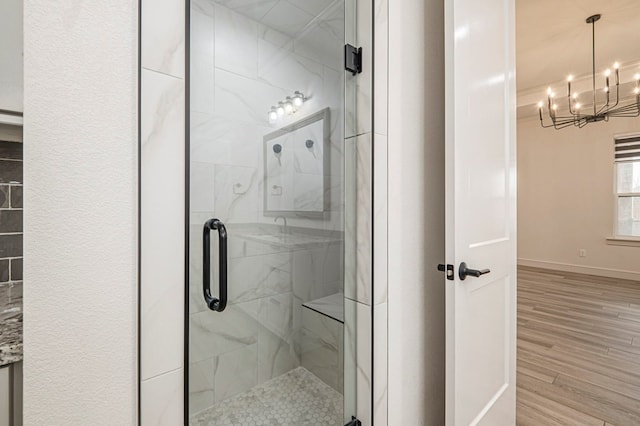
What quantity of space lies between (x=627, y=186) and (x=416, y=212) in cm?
578

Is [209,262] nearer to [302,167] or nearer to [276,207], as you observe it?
[276,207]

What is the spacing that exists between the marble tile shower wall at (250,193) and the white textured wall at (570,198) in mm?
6036

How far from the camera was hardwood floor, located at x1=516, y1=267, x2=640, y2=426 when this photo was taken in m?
1.80

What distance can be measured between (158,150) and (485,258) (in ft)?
4.37

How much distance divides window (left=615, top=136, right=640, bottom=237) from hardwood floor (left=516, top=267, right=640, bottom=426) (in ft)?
3.70

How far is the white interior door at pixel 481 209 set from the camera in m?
1.16

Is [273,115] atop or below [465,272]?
atop

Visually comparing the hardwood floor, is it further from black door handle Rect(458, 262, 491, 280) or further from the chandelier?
the chandelier

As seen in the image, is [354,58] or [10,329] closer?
[10,329]

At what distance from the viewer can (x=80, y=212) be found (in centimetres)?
60

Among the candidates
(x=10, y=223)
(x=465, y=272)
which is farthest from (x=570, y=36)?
(x=10, y=223)

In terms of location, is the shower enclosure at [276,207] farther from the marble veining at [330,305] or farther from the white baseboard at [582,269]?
the white baseboard at [582,269]

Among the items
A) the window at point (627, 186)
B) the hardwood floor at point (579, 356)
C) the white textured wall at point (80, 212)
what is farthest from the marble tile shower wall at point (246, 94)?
the window at point (627, 186)

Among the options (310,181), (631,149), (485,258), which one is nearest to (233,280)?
(310,181)
